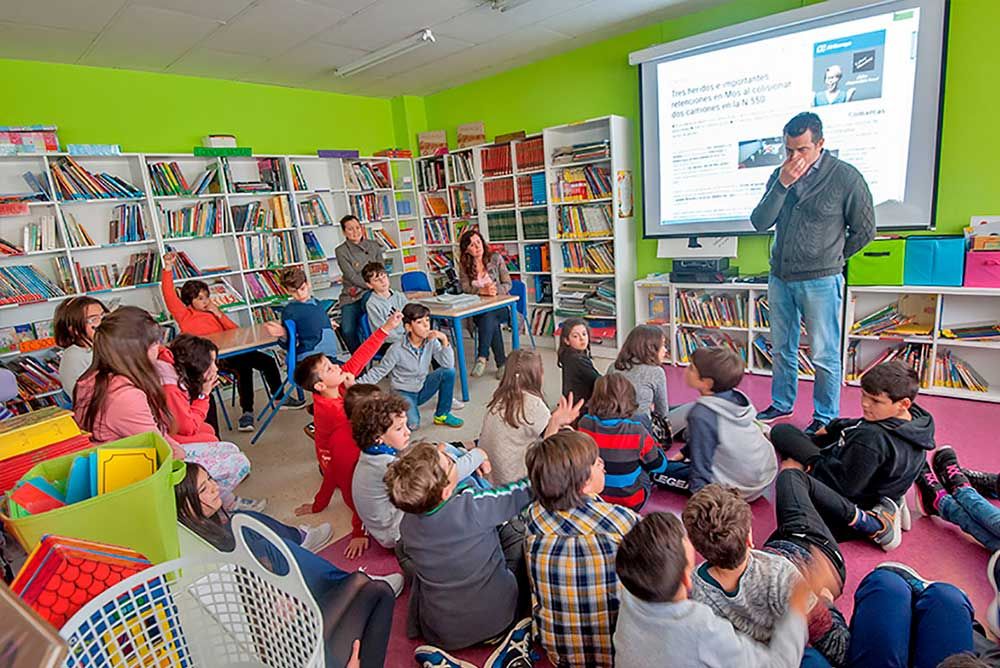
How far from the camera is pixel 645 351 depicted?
8.86ft

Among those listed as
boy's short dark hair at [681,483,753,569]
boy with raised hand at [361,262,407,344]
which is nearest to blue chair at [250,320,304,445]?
boy with raised hand at [361,262,407,344]

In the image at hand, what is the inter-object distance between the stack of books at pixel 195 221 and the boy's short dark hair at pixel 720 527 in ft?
15.1

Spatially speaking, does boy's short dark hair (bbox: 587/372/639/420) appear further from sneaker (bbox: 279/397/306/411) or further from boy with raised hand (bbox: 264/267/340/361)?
sneaker (bbox: 279/397/306/411)

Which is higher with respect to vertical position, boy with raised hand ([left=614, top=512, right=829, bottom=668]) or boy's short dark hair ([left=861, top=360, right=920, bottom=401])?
boy's short dark hair ([left=861, top=360, right=920, bottom=401])

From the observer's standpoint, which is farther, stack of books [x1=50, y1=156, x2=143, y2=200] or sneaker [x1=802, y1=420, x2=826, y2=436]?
stack of books [x1=50, y1=156, x2=143, y2=200]

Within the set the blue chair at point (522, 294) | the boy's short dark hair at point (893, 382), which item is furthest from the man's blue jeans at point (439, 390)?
the boy's short dark hair at point (893, 382)

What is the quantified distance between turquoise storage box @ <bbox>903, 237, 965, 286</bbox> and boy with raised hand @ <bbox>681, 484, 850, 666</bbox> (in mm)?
2664

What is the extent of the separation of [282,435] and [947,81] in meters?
4.76

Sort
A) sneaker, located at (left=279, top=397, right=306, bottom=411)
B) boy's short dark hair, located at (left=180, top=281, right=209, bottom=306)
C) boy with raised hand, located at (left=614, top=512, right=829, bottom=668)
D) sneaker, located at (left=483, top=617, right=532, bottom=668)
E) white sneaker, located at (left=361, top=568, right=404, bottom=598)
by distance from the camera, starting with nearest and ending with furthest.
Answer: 1. boy with raised hand, located at (left=614, top=512, right=829, bottom=668)
2. sneaker, located at (left=483, top=617, right=532, bottom=668)
3. white sneaker, located at (left=361, top=568, right=404, bottom=598)
4. boy's short dark hair, located at (left=180, top=281, right=209, bottom=306)
5. sneaker, located at (left=279, top=397, right=306, bottom=411)

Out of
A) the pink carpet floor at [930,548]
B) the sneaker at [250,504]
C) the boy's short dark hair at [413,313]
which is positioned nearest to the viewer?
the pink carpet floor at [930,548]

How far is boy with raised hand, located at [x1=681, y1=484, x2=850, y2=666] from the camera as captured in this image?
1.27m

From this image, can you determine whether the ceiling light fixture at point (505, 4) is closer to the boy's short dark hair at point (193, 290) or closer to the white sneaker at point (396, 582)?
the boy's short dark hair at point (193, 290)

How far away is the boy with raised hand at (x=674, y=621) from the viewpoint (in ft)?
3.55

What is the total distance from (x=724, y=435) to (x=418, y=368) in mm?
1949
